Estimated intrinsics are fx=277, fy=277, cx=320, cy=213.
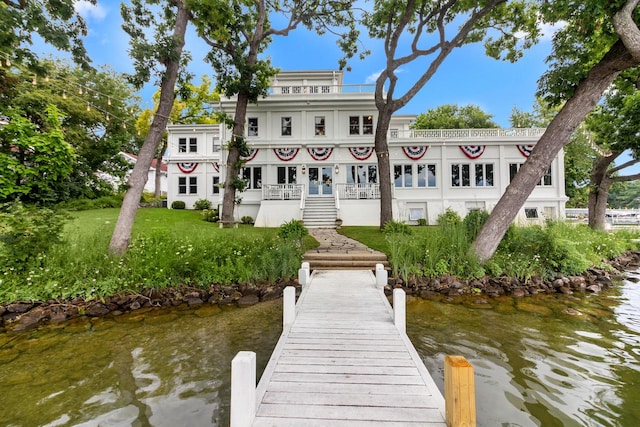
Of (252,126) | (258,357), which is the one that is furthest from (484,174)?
(258,357)

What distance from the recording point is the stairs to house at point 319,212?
15867mm

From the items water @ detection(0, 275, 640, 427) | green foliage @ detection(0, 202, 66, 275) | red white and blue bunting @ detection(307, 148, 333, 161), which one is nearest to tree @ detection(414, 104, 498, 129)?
red white and blue bunting @ detection(307, 148, 333, 161)

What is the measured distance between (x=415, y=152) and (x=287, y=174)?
Answer: 8.61 m

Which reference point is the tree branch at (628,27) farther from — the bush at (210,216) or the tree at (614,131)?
the bush at (210,216)

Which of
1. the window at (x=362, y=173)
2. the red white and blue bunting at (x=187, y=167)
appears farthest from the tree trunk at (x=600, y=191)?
the red white and blue bunting at (x=187, y=167)

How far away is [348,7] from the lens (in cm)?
1358

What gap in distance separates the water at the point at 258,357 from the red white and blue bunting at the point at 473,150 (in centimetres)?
1292

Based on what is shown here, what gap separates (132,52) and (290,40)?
921 cm

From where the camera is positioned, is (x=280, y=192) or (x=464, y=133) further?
(x=464, y=133)

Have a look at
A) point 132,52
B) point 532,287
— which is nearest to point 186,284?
point 132,52

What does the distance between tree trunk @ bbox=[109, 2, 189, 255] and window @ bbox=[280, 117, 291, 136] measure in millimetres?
10093

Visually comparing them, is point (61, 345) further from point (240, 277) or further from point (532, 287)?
point (532, 287)

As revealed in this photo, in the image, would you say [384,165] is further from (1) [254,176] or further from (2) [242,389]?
(2) [242,389]

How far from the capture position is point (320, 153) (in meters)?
18.1
